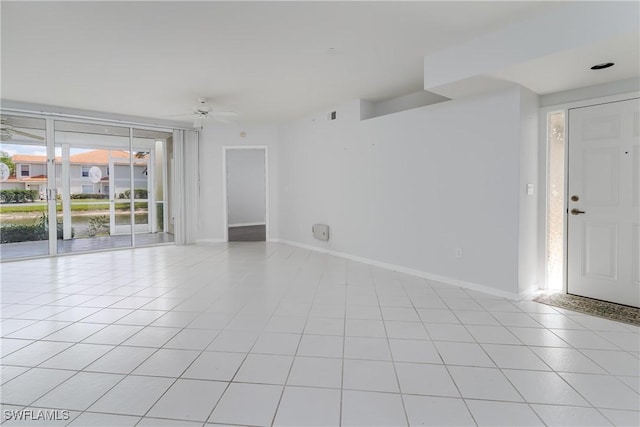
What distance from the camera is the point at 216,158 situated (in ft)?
25.1

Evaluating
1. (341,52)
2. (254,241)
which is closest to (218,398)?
(341,52)

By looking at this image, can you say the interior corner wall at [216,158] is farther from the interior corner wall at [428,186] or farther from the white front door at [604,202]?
the white front door at [604,202]

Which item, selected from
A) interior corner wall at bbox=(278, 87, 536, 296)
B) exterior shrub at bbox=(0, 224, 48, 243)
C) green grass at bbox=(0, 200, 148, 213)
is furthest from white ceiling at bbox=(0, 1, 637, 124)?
exterior shrub at bbox=(0, 224, 48, 243)

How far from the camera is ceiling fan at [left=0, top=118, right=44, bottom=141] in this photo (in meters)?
6.00

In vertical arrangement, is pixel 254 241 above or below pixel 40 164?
below

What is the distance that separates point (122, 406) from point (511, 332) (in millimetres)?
2908

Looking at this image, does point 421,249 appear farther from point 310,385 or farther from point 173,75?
point 173,75

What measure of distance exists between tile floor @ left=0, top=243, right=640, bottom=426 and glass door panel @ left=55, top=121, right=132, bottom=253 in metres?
3.92

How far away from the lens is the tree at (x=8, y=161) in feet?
19.8

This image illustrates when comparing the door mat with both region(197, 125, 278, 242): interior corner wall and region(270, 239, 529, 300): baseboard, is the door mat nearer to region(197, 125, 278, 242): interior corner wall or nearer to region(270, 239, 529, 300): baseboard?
region(270, 239, 529, 300): baseboard

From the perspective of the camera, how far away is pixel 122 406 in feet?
6.07

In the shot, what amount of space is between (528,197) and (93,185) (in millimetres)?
8920

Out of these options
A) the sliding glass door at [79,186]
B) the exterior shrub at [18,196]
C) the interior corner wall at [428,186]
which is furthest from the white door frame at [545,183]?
the exterior shrub at [18,196]

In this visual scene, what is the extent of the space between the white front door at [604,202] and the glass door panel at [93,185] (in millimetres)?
7872
